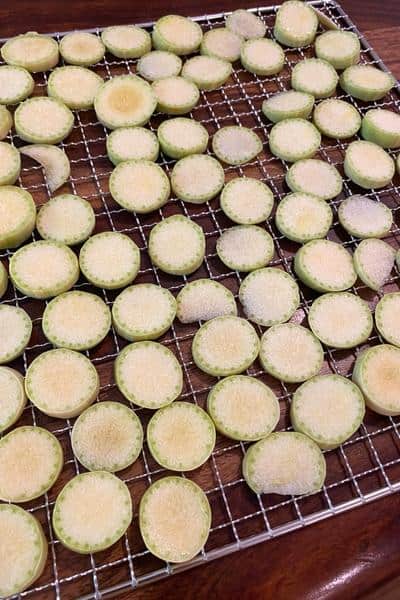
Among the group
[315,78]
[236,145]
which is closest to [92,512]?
[236,145]

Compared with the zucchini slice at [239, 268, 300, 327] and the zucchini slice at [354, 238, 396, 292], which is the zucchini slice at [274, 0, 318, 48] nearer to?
the zucchini slice at [354, 238, 396, 292]

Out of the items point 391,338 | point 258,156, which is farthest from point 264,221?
point 391,338

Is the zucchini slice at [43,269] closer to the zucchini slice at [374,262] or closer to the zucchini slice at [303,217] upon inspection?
the zucchini slice at [303,217]

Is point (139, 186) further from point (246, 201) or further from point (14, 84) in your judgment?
point (14, 84)

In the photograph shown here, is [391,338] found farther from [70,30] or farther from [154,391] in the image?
[70,30]

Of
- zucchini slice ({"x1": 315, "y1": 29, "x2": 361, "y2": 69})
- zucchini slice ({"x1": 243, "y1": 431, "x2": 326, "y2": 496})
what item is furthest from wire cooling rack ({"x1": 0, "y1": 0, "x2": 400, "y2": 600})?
zucchini slice ({"x1": 315, "y1": 29, "x2": 361, "y2": 69})

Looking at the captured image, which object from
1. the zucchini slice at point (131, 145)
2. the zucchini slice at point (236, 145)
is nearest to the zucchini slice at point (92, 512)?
the zucchini slice at point (131, 145)
